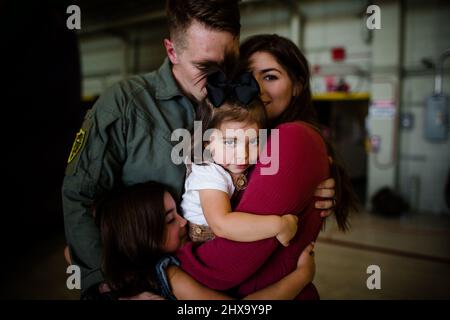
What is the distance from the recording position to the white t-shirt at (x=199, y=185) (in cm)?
107

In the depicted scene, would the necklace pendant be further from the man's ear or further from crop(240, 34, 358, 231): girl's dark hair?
the man's ear

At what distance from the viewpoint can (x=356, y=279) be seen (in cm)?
333

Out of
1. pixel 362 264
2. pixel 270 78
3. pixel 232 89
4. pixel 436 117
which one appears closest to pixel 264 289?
pixel 232 89

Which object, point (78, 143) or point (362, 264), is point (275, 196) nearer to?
point (78, 143)

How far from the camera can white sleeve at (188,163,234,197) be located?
1063 millimetres

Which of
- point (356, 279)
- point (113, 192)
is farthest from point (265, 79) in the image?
point (356, 279)

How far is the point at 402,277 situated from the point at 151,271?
2.94 m

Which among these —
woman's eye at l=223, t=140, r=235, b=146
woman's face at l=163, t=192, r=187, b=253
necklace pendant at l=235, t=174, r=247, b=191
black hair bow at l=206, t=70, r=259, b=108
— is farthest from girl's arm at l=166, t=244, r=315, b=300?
black hair bow at l=206, t=70, r=259, b=108

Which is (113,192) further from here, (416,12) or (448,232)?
(416,12)

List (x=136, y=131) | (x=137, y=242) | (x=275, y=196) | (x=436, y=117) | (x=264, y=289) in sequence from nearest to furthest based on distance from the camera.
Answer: (x=275, y=196) < (x=264, y=289) < (x=137, y=242) < (x=136, y=131) < (x=436, y=117)

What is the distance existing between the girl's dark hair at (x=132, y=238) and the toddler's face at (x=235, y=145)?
0.25 meters

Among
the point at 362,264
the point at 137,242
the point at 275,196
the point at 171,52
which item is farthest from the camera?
the point at 362,264

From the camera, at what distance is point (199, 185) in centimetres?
108

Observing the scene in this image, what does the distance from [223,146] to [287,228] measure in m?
0.33
